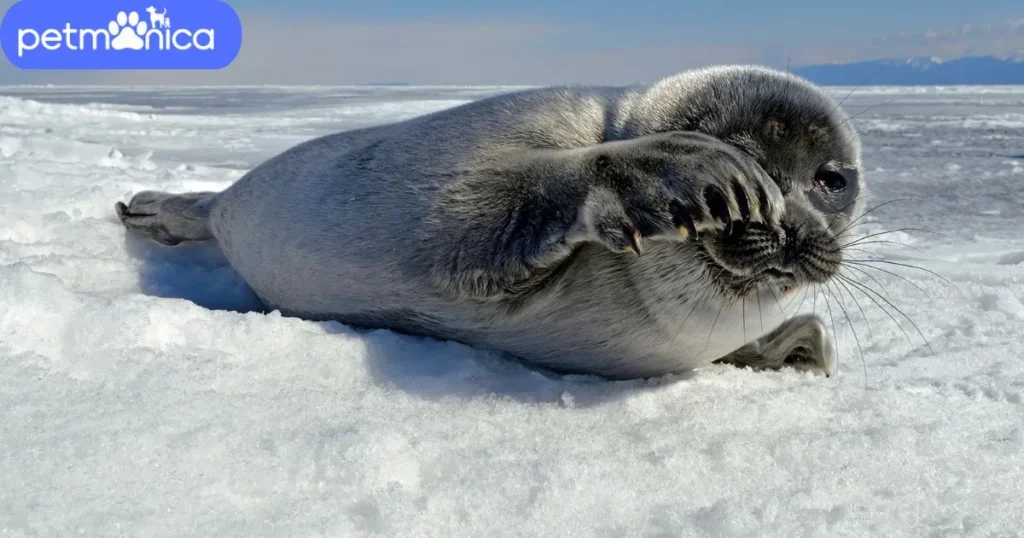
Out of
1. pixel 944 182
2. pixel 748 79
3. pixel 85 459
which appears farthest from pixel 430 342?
pixel 944 182

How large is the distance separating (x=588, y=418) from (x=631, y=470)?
0.29 m

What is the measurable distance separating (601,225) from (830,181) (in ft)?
2.41

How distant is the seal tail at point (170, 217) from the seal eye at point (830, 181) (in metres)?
2.33

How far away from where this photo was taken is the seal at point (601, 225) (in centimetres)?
182

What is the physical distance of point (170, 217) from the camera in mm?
3449

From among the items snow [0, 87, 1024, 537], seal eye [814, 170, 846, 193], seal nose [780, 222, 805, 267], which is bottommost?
snow [0, 87, 1024, 537]

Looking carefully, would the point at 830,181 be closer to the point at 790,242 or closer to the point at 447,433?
the point at 790,242

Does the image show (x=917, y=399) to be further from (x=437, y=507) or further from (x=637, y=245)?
(x=437, y=507)

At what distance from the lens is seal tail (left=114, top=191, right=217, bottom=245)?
3398 millimetres

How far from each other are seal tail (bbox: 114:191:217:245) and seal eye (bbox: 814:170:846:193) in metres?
2.33

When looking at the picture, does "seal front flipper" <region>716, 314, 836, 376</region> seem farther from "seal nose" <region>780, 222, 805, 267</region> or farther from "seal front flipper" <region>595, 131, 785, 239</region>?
"seal front flipper" <region>595, 131, 785, 239</region>

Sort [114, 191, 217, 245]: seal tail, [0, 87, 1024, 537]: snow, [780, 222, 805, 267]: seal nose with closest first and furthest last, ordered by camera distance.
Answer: [0, 87, 1024, 537]: snow < [780, 222, 805, 267]: seal nose < [114, 191, 217, 245]: seal tail

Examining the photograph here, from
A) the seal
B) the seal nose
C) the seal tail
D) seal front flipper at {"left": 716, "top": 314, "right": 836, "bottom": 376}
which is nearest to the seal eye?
the seal

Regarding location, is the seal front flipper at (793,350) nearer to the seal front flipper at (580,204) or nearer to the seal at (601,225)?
the seal at (601,225)
